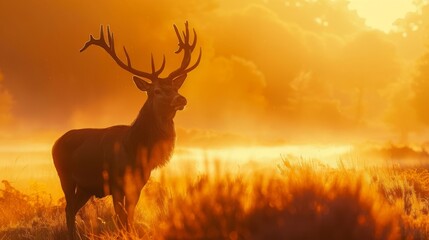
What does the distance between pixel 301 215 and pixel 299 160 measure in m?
2.74

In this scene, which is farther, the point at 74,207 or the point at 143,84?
the point at 74,207

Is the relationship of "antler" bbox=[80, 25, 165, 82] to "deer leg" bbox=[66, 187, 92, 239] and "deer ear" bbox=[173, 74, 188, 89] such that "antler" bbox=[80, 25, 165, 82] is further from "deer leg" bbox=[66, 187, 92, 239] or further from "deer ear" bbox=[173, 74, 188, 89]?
"deer leg" bbox=[66, 187, 92, 239]

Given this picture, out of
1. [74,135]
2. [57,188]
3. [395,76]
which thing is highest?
[395,76]

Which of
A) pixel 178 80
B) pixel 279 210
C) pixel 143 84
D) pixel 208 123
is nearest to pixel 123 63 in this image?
pixel 143 84

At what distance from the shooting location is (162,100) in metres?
11.7

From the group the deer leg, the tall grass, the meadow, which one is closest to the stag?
the deer leg

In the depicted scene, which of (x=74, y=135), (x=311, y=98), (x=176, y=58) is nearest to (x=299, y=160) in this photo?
(x=74, y=135)

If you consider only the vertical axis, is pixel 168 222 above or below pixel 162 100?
below

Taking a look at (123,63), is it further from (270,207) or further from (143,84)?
(270,207)

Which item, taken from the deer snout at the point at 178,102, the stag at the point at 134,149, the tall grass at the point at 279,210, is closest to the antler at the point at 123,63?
the stag at the point at 134,149

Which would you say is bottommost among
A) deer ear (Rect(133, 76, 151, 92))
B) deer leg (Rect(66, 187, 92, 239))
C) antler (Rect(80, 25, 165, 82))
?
deer leg (Rect(66, 187, 92, 239))

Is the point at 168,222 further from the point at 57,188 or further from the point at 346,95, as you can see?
the point at 346,95

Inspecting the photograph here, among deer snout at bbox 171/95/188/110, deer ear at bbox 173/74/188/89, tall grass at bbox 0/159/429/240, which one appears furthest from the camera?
deer ear at bbox 173/74/188/89

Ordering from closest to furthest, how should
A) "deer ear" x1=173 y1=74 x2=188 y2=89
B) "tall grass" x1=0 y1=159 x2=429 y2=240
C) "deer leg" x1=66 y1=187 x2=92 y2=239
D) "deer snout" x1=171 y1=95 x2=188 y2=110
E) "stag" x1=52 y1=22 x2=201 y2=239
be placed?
"tall grass" x1=0 y1=159 x2=429 y2=240, "deer snout" x1=171 y1=95 x2=188 y2=110, "stag" x1=52 y1=22 x2=201 y2=239, "deer ear" x1=173 y1=74 x2=188 y2=89, "deer leg" x1=66 y1=187 x2=92 y2=239
